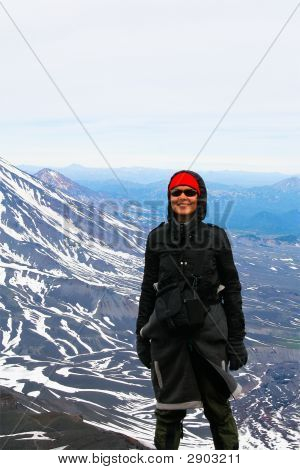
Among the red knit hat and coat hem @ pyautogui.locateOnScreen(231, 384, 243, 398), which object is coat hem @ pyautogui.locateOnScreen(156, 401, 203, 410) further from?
the red knit hat

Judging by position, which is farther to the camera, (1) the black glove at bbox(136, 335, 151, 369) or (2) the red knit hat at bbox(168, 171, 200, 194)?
(1) the black glove at bbox(136, 335, 151, 369)

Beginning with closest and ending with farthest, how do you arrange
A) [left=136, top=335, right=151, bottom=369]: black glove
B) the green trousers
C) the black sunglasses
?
the green trousers, the black sunglasses, [left=136, top=335, right=151, bottom=369]: black glove

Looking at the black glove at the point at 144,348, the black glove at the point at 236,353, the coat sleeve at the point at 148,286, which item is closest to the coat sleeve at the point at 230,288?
the black glove at the point at 236,353

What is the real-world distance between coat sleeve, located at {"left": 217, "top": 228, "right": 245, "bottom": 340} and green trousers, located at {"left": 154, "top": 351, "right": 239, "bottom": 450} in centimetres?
78

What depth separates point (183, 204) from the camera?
1000cm

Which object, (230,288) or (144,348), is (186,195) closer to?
(230,288)

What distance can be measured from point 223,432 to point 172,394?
1.15m

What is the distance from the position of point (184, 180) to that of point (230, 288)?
2.12 metres

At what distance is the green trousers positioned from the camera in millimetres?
9828

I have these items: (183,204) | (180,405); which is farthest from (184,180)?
(180,405)

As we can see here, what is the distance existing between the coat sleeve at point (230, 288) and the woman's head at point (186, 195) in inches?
25.1

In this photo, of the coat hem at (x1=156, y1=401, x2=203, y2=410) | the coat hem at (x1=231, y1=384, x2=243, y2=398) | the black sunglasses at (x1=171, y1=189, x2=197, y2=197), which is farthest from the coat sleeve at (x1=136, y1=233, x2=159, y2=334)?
the coat hem at (x1=231, y1=384, x2=243, y2=398)
